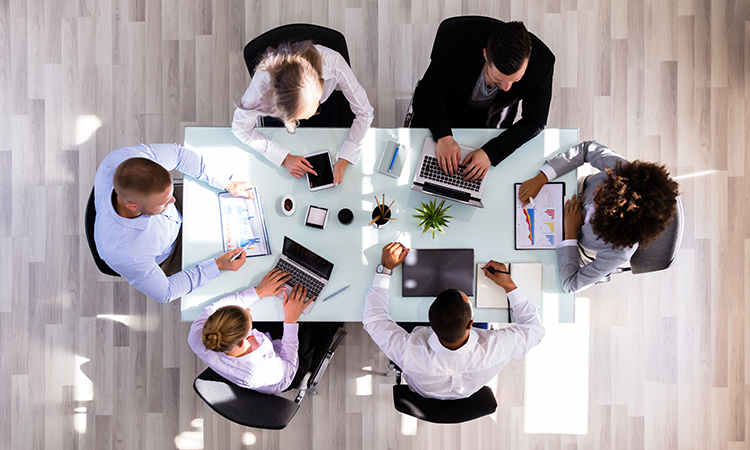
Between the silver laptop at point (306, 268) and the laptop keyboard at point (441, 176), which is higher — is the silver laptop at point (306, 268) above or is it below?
below

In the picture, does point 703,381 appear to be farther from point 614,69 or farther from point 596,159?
point 614,69

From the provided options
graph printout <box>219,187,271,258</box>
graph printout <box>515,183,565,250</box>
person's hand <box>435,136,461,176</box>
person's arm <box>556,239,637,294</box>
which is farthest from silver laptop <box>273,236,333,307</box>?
person's arm <box>556,239,637,294</box>

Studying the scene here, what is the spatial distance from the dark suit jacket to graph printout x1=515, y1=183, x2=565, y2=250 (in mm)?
259

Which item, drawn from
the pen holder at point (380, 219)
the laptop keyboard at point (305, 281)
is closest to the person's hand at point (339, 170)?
the pen holder at point (380, 219)

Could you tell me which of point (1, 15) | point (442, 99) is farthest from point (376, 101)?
point (1, 15)

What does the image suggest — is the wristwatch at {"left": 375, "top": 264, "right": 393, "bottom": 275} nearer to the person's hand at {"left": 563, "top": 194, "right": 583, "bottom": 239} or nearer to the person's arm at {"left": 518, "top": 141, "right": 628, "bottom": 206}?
the person's arm at {"left": 518, "top": 141, "right": 628, "bottom": 206}

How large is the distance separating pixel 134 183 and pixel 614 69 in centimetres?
297

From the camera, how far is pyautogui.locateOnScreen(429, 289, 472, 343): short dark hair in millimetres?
1665

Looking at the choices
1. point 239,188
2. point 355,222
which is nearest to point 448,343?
point 355,222

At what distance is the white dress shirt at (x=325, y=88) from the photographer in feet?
6.16

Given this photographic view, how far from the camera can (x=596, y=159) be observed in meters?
1.94

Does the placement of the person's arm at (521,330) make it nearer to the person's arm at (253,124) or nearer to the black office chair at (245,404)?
the black office chair at (245,404)

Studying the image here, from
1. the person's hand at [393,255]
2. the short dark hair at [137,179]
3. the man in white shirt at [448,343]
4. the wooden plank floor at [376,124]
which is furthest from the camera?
the wooden plank floor at [376,124]

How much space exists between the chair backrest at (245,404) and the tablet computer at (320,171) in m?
0.98
